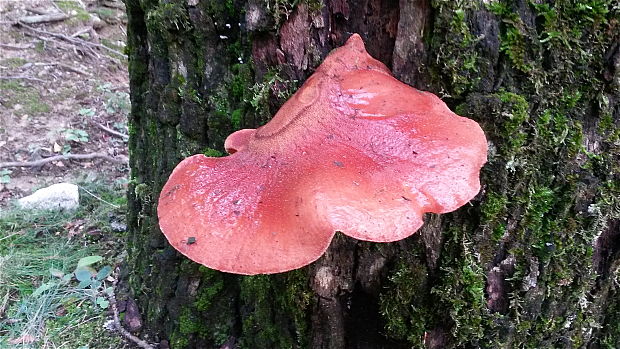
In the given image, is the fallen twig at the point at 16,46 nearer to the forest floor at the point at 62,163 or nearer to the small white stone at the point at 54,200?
the forest floor at the point at 62,163

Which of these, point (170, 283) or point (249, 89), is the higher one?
point (249, 89)

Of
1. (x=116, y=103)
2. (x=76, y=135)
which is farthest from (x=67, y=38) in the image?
(x=76, y=135)

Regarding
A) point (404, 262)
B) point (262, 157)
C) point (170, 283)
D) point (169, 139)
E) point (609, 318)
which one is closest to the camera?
point (262, 157)

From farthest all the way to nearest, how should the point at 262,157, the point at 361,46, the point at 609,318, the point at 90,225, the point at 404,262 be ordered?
the point at 90,225
the point at 609,318
the point at 404,262
the point at 361,46
the point at 262,157

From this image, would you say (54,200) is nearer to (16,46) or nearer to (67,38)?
(16,46)

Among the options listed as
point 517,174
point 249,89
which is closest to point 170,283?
point 249,89

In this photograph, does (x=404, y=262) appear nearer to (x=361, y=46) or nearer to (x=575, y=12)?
(x=361, y=46)
